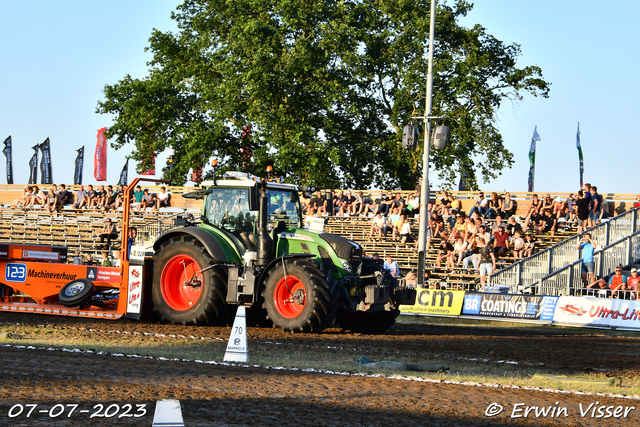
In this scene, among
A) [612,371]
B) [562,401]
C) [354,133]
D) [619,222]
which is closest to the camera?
[562,401]

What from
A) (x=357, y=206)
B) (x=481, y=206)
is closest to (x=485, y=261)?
(x=481, y=206)

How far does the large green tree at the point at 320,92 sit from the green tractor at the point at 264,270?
19.8m

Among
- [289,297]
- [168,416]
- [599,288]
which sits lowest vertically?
[599,288]

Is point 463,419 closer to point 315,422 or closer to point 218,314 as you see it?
point 315,422

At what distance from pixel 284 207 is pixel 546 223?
40.9 ft

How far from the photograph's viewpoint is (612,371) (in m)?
10.2

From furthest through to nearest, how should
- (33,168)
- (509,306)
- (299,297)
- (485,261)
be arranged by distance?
(33,168)
(485,261)
(509,306)
(299,297)

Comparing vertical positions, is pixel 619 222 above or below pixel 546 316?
above

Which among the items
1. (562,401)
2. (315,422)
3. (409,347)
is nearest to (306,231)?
(409,347)

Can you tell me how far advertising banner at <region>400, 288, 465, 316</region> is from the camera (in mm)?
19641

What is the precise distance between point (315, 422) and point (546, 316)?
13493 mm

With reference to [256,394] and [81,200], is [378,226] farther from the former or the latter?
[256,394]

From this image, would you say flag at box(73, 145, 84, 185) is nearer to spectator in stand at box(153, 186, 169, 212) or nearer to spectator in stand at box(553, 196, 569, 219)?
spectator in stand at box(153, 186, 169, 212)

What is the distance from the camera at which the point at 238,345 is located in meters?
9.39
